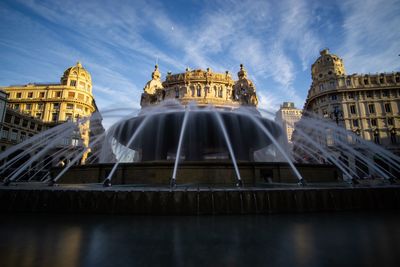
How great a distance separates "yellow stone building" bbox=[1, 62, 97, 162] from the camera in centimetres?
5138

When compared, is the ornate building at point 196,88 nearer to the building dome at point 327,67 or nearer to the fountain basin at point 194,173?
the fountain basin at point 194,173

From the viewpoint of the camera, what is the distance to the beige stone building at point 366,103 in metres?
43.1

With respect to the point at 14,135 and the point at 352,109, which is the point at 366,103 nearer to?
the point at 352,109

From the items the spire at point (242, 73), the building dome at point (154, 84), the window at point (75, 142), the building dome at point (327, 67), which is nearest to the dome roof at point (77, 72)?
the window at point (75, 142)

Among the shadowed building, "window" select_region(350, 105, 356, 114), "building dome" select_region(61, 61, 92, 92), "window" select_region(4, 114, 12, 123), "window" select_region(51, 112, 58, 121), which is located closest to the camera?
"window" select_region(4, 114, 12, 123)

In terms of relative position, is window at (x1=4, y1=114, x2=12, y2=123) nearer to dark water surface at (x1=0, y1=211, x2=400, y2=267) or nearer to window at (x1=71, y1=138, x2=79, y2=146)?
window at (x1=71, y1=138, x2=79, y2=146)

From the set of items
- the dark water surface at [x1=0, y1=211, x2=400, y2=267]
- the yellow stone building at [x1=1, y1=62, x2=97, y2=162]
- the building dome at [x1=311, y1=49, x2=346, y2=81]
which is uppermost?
the building dome at [x1=311, y1=49, x2=346, y2=81]

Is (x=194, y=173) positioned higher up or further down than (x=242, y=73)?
further down

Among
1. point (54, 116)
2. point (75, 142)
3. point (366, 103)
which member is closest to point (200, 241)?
point (75, 142)

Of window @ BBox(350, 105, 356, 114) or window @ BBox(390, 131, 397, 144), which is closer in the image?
window @ BBox(390, 131, 397, 144)

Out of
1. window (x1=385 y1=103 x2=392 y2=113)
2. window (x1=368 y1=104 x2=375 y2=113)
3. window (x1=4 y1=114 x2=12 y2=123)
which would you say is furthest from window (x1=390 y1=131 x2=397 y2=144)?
window (x1=4 y1=114 x2=12 y2=123)

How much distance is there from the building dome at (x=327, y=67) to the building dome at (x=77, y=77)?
193ft

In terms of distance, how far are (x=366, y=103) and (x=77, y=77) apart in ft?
222

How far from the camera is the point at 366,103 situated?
149ft
